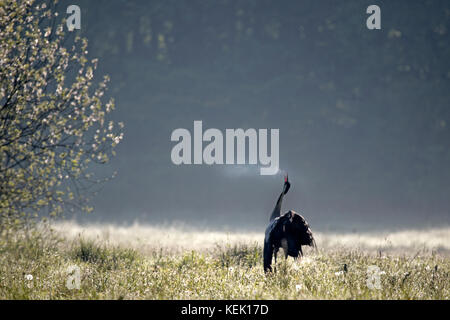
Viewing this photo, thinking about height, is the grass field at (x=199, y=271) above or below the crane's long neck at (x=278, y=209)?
below

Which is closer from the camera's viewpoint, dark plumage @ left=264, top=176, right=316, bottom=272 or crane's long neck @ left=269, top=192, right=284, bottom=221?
dark plumage @ left=264, top=176, right=316, bottom=272

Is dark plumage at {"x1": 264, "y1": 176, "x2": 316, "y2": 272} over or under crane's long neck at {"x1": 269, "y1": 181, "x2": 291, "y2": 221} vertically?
under

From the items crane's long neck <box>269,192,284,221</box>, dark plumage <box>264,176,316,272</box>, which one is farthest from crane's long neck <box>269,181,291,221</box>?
dark plumage <box>264,176,316,272</box>

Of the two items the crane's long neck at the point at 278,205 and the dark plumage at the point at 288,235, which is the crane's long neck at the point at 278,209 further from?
the dark plumage at the point at 288,235

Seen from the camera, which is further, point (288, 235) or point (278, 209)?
point (278, 209)

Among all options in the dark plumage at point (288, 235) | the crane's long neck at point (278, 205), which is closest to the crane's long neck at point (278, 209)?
the crane's long neck at point (278, 205)

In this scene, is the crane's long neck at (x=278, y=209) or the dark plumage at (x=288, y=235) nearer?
the dark plumage at (x=288, y=235)

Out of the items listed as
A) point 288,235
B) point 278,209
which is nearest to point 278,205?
point 278,209

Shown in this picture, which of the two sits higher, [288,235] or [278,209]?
[278,209]

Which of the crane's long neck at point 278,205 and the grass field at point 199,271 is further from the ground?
the crane's long neck at point 278,205

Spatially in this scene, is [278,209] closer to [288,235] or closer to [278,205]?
[278,205]

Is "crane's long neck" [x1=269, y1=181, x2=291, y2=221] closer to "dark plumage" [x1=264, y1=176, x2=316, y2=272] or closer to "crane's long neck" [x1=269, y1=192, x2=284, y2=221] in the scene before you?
"crane's long neck" [x1=269, y1=192, x2=284, y2=221]

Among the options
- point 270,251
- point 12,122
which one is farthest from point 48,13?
point 270,251

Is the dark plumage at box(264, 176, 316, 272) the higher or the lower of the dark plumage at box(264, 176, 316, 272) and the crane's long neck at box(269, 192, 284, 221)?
the lower
